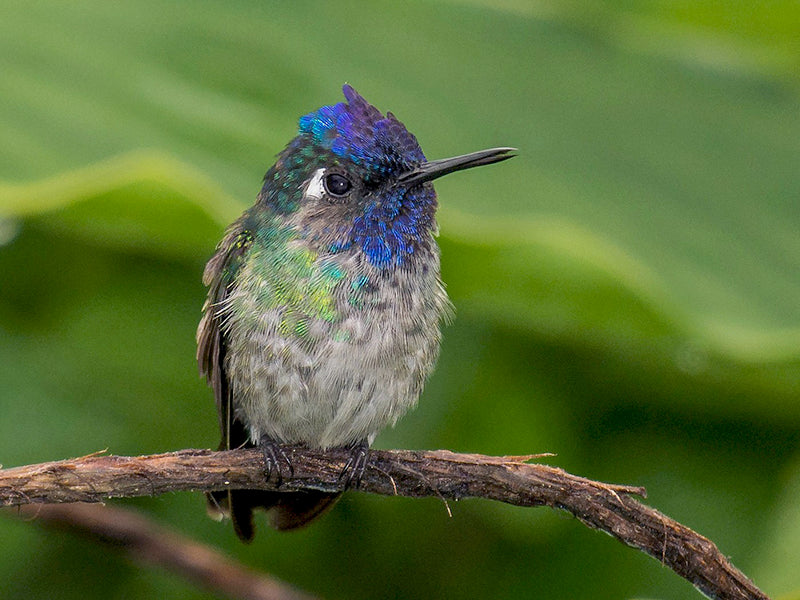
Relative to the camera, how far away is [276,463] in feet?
7.29

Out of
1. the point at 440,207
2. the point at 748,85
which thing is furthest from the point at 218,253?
the point at 748,85

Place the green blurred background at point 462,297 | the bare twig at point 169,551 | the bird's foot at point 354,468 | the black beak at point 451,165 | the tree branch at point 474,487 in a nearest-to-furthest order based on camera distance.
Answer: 1. the tree branch at point 474,487
2. the black beak at point 451,165
3. the bird's foot at point 354,468
4. the bare twig at point 169,551
5. the green blurred background at point 462,297

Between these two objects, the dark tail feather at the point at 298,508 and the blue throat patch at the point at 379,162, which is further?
the dark tail feather at the point at 298,508

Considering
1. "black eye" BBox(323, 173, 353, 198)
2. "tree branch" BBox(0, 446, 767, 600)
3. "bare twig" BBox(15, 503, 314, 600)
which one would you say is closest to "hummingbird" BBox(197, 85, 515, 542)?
"black eye" BBox(323, 173, 353, 198)

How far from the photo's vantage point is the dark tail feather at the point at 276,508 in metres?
2.48

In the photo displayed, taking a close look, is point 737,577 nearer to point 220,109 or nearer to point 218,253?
point 218,253

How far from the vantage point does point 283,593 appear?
243cm

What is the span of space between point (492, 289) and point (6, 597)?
1.41m

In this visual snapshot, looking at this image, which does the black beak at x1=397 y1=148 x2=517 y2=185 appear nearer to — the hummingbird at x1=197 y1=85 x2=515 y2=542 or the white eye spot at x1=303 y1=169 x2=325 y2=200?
the hummingbird at x1=197 y1=85 x2=515 y2=542

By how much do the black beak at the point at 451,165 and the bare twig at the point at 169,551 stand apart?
0.94m

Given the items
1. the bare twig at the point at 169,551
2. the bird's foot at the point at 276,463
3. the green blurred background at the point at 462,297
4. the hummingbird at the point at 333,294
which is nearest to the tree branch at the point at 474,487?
the bird's foot at the point at 276,463

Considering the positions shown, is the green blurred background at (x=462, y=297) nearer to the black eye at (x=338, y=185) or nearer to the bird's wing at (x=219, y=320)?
the bird's wing at (x=219, y=320)

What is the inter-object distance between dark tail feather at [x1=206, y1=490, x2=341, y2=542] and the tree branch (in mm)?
453

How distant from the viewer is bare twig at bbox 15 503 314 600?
2.39 meters
